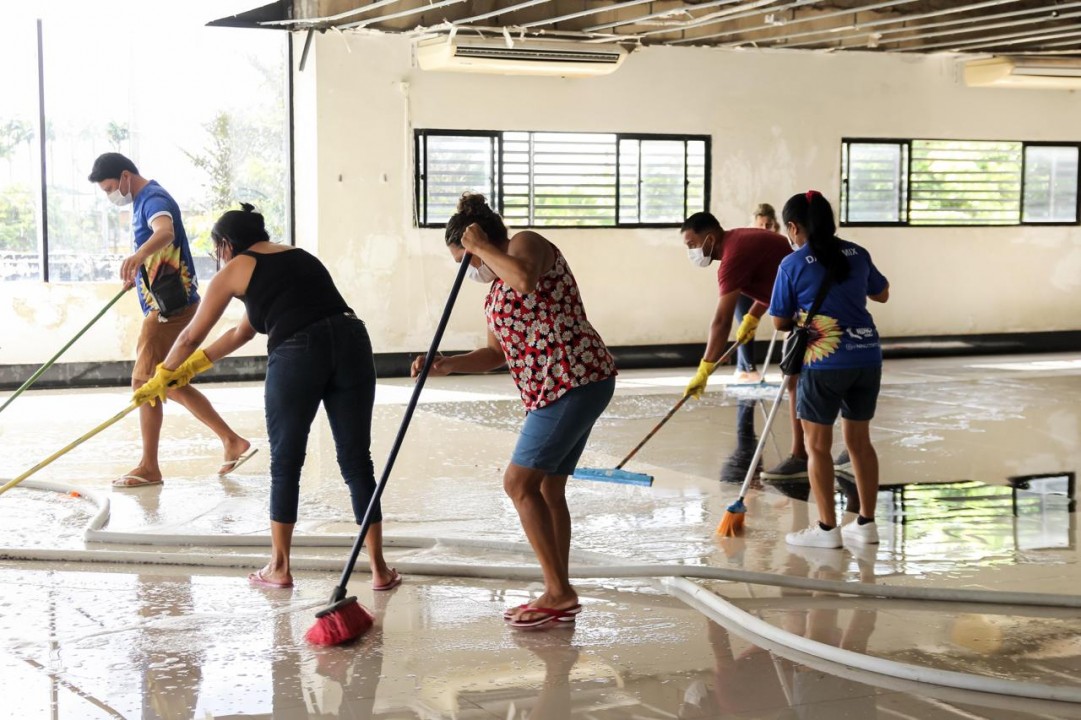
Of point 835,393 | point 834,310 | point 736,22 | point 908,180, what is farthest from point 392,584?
point 908,180

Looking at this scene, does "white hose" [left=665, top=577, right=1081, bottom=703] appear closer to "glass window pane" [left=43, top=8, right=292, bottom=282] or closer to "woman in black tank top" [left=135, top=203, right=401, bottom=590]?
"woman in black tank top" [left=135, top=203, right=401, bottom=590]

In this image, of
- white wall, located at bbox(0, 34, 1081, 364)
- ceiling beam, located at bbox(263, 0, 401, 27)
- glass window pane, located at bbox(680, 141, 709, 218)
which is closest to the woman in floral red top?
ceiling beam, located at bbox(263, 0, 401, 27)

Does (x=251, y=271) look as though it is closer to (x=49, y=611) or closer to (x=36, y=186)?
(x=49, y=611)

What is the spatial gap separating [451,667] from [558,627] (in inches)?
17.7

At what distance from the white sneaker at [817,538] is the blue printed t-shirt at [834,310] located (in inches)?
23.4

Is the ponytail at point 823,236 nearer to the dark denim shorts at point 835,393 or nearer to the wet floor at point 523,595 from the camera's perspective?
the dark denim shorts at point 835,393

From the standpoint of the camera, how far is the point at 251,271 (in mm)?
3904

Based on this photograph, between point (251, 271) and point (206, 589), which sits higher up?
point (251, 271)

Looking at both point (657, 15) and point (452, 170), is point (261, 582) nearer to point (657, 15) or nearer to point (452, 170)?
point (657, 15)

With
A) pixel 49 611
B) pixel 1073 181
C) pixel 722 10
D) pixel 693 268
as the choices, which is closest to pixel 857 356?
pixel 49 611

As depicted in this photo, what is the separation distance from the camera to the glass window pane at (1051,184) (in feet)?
40.9

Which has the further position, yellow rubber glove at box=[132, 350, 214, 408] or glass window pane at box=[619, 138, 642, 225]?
glass window pane at box=[619, 138, 642, 225]

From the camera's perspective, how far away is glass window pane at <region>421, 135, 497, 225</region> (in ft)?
34.6

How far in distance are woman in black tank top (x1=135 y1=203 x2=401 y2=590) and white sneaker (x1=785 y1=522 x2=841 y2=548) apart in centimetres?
152
